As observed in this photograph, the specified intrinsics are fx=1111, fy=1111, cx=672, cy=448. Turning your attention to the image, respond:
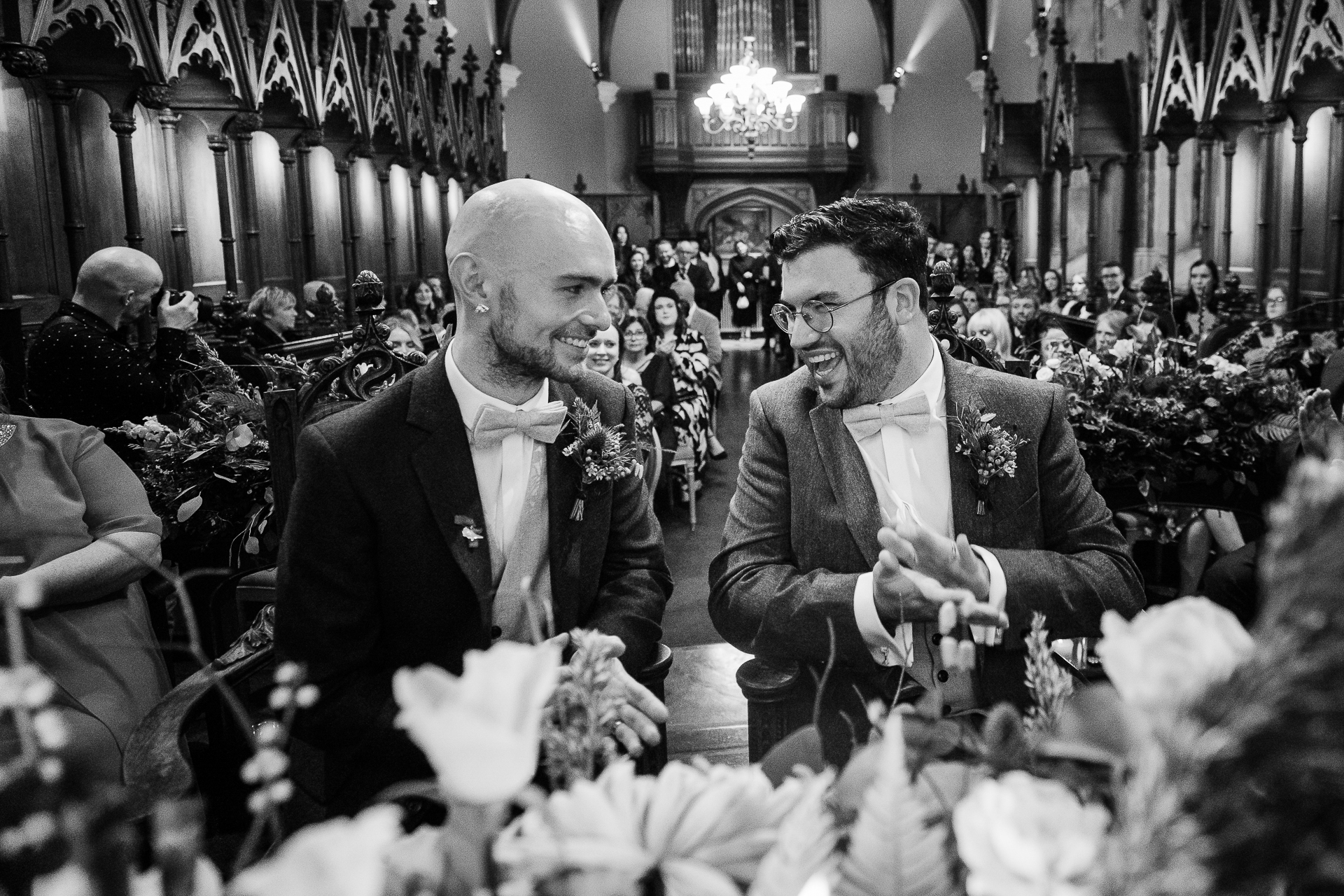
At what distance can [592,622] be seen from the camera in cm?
195

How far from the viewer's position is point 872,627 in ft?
6.11

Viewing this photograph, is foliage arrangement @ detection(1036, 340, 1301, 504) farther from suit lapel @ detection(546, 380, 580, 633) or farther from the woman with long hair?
the woman with long hair

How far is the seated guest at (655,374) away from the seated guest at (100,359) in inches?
111

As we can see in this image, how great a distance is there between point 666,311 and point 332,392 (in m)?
4.88

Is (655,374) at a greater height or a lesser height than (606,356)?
lesser

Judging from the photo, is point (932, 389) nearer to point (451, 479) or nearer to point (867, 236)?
point (867, 236)

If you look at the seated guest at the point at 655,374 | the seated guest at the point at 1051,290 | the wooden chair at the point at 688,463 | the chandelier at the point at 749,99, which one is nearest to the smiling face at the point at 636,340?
the seated guest at the point at 655,374

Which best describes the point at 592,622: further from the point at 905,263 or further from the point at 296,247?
the point at 296,247

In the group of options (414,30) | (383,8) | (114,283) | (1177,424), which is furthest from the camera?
(414,30)

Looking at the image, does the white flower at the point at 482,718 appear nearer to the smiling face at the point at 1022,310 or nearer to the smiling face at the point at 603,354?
the smiling face at the point at 603,354

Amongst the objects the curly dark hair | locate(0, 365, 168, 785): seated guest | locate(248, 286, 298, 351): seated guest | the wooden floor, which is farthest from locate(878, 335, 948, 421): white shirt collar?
locate(248, 286, 298, 351): seated guest

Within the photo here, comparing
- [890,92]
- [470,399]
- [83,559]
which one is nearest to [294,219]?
[83,559]

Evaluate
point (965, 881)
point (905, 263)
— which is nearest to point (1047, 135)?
point (905, 263)

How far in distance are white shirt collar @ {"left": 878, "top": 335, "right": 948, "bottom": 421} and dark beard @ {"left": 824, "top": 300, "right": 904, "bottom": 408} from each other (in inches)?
1.6
